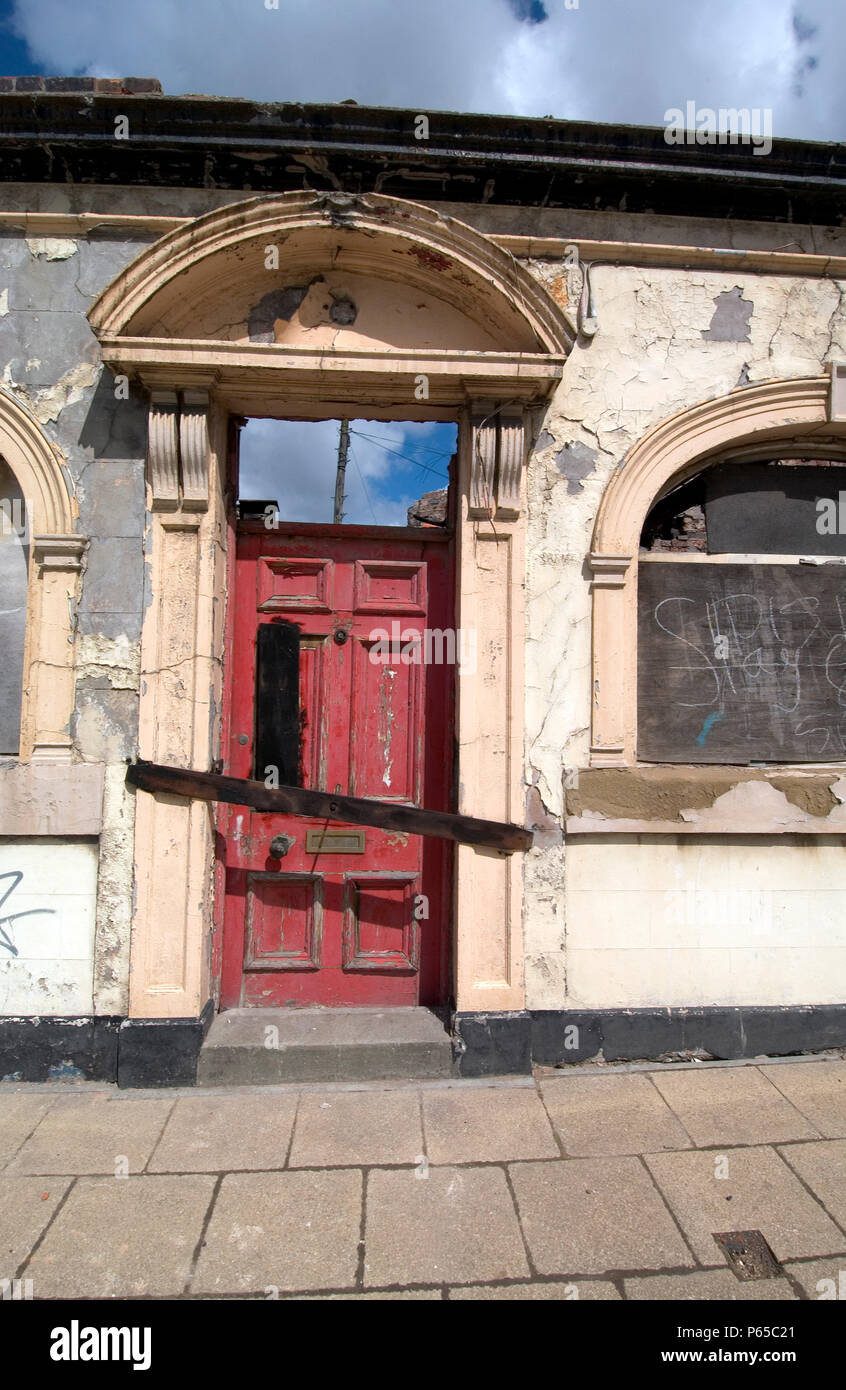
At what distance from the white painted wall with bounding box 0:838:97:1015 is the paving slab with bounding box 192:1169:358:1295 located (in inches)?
51.2

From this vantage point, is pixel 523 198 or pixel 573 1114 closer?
pixel 573 1114

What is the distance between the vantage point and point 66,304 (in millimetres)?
3650

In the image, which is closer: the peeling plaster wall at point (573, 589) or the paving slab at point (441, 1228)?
the paving slab at point (441, 1228)

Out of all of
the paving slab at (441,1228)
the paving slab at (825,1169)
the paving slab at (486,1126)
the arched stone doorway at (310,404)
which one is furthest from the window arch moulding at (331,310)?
the paving slab at (825,1169)

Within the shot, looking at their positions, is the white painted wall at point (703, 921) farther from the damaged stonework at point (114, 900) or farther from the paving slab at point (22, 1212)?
the paving slab at point (22, 1212)

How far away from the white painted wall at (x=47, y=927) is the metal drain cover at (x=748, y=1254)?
110 inches

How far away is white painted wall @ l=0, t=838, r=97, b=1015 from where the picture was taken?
3.48 metres

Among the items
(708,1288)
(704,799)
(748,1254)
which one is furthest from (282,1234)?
(704,799)

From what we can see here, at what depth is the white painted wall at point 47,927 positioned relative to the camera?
11.4 ft

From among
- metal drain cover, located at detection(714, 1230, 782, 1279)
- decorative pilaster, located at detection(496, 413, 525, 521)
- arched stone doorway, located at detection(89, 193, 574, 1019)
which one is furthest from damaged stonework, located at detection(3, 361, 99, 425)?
metal drain cover, located at detection(714, 1230, 782, 1279)

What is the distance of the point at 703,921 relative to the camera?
12.2 feet

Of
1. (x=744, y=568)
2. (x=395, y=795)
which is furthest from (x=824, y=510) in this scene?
(x=395, y=795)
